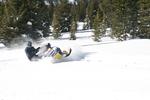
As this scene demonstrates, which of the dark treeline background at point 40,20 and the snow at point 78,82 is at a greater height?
the dark treeline background at point 40,20

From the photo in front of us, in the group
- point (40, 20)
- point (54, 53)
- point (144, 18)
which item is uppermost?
point (40, 20)

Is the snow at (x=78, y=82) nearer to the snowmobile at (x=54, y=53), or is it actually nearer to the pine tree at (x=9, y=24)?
the snowmobile at (x=54, y=53)

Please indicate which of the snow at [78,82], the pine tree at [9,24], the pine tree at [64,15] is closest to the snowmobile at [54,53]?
the snow at [78,82]

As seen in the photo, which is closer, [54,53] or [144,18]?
[54,53]

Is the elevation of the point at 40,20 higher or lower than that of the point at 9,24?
higher

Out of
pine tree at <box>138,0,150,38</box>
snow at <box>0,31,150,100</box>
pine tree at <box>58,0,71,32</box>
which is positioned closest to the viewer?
snow at <box>0,31,150,100</box>

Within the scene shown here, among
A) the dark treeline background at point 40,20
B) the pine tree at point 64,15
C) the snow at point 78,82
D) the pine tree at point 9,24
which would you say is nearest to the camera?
the snow at point 78,82

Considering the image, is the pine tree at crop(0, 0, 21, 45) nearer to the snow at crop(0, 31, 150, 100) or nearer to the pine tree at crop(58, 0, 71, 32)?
the snow at crop(0, 31, 150, 100)

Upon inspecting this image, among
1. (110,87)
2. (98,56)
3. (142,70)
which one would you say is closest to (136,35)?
(98,56)

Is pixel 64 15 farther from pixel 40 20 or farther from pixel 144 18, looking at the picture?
pixel 144 18

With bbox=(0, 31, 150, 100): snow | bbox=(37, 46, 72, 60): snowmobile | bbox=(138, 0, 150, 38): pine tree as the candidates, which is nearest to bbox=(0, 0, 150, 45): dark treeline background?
bbox=(138, 0, 150, 38): pine tree

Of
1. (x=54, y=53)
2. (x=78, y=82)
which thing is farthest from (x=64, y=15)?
(x=78, y=82)

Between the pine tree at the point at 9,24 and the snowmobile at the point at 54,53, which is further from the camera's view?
the pine tree at the point at 9,24

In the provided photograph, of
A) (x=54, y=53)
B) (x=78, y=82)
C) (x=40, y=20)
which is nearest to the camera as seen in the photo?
(x=78, y=82)
